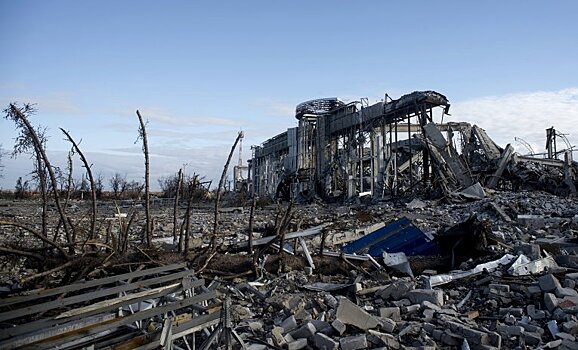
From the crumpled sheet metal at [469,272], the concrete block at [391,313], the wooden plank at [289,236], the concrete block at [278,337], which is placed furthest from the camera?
the wooden plank at [289,236]

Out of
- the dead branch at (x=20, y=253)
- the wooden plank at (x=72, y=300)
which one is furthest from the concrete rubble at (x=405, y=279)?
the dead branch at (x=20, y=253)

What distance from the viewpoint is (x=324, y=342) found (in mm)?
3785

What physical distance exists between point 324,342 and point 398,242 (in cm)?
400

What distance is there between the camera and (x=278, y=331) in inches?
157

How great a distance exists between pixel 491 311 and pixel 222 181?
11.9ft

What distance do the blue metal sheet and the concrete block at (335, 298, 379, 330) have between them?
9.59 ft

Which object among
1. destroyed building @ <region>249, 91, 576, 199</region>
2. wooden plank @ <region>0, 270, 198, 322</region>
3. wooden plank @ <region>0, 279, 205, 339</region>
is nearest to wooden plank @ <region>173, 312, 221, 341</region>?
wooden plank @ <region>0, 279, 205, 339</region>

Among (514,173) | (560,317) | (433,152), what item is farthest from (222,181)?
(514,173)

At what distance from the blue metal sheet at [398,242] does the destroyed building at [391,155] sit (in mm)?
4446

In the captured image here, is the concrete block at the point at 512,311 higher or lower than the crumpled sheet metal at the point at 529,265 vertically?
lower

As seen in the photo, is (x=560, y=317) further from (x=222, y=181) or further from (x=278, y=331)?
(x=222, y=181)

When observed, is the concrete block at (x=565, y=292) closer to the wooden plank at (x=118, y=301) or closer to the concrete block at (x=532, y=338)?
the concrete block at (x=532, y=338)

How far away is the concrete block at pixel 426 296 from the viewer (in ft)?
15.4

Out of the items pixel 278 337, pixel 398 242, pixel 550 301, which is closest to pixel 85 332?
pixel 278 337
